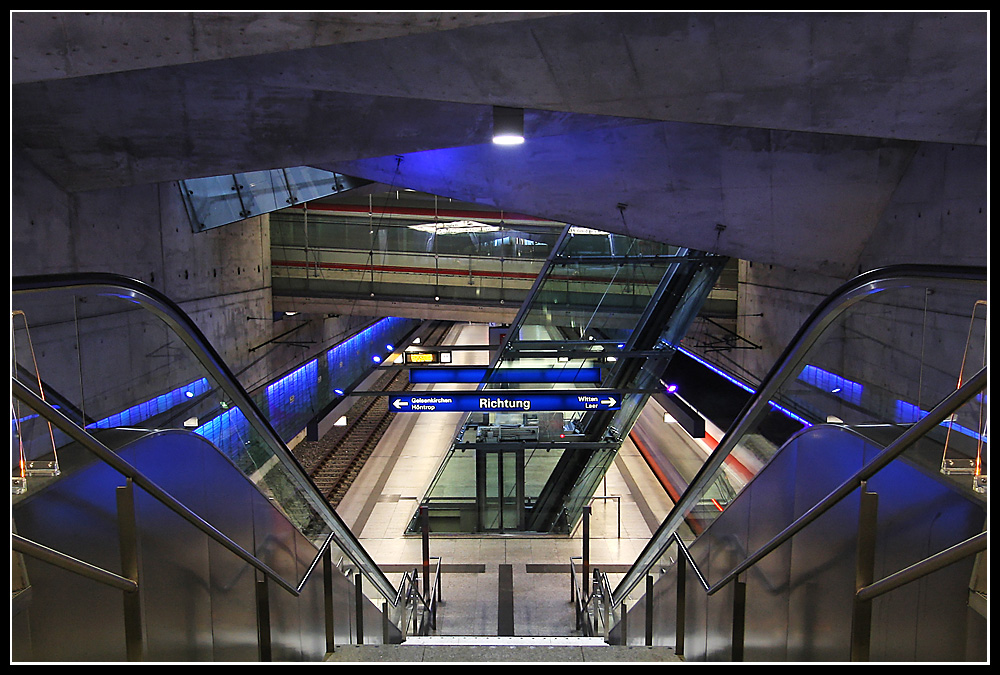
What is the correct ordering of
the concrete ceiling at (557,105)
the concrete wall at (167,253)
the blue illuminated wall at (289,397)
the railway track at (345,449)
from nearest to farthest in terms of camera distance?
the concrete ceiling at (557,105) < the blue illuminated wall at (289,397) < the concrete wall at (167,253) < the railway track at (345,449)

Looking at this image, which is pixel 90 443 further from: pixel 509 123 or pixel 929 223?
pixel 929 223

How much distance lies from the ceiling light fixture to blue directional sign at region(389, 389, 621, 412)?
4090 millimetres

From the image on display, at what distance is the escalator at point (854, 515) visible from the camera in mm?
2027

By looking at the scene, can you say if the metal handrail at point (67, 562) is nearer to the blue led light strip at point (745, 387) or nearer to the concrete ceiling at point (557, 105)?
the blue led light strip at point (745, 387)

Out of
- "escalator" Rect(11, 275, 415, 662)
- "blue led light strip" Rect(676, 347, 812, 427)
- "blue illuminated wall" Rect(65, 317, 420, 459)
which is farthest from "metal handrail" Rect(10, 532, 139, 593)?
"blue led light strip" Rect(676, 347, 812, 427)

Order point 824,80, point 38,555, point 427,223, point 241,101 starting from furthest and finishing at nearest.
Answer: point 427,223
point 241,101
point 824,80
point 38,555

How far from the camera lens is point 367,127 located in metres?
6.82

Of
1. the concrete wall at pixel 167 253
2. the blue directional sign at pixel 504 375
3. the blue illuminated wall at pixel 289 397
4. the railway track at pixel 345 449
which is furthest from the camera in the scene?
the railway track at pixel 345 449

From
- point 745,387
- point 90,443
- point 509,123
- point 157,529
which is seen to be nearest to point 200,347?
point 157,529

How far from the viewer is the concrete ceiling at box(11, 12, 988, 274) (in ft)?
13.5

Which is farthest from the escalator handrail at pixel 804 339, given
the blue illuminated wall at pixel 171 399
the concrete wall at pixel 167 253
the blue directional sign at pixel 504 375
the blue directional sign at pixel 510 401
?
the blue illuminated wall at pixel 171 399

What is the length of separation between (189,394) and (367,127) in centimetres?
442

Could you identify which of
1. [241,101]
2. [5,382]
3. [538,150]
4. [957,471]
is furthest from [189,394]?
[957,471]

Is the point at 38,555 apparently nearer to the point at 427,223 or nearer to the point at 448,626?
the point at 448,626
